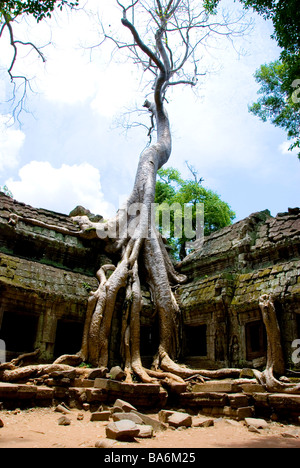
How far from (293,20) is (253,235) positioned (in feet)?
16.9

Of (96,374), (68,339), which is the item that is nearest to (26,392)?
(96,374)

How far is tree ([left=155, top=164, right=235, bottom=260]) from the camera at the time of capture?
18000 mm

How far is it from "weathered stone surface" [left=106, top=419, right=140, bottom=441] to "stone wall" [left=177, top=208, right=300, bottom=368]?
3.87 m

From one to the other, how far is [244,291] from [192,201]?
38.2ft

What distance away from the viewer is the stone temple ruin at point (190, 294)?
655 cm

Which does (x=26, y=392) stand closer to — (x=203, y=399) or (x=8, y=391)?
(x=8, y=391)

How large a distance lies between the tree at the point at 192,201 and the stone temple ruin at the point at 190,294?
8.10 meters

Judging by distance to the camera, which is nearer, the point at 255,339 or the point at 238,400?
the point at 238,400

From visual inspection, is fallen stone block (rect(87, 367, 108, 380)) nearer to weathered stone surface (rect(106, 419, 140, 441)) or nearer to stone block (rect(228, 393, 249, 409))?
stone block (rect(228, 393, 249, 409))

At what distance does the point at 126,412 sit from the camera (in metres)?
4.51

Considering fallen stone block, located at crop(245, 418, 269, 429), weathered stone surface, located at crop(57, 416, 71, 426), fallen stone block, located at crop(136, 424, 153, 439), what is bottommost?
weathered stone surface, located at crop(57, 416, 71, 426)

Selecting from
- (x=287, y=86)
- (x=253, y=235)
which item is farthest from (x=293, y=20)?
(x=253, y=235)

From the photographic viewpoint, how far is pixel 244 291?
7566 millimetres
